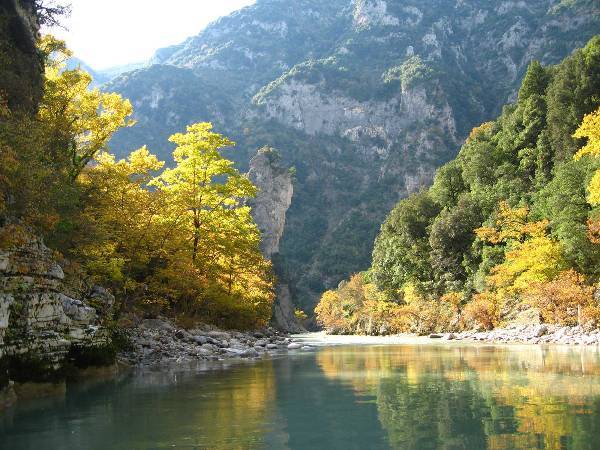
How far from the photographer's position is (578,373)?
13914mm

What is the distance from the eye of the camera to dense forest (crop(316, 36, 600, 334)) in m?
37.8

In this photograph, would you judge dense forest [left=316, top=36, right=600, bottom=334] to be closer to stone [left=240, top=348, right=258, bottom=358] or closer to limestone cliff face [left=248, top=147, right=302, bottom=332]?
limestone cliff face [left=248, top=147, right=302, bottom=332]

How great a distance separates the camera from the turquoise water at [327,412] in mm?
7538

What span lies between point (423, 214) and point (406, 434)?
64300 mm

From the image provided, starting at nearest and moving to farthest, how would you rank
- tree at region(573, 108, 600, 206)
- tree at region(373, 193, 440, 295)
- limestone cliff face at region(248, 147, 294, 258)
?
tree at region(573, 108, 600, 206) → tree at region(373, 193, 440, 295) → limestone cliff face at region(248, 147, 294, 258)

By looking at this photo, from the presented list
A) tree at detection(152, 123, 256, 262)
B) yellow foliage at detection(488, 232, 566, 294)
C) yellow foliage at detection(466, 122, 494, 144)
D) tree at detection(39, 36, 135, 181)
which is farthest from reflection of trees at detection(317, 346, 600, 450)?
yellow foliage at detection(466, 122, 494, 144)

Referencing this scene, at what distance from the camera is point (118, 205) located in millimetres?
23047

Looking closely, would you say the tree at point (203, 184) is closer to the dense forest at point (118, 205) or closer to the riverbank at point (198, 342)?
the dense forest at point (118, 205)

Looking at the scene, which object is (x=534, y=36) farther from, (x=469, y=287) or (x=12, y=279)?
(x=12, y=279)

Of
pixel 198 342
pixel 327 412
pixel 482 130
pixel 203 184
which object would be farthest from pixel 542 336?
pixel 482 130

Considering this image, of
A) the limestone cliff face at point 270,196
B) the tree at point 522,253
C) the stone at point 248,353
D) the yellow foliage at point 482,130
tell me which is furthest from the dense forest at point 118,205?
the limestone cliff face at point 270,196

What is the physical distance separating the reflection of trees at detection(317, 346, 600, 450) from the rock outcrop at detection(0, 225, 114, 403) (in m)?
7.02

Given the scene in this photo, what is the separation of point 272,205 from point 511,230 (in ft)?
183

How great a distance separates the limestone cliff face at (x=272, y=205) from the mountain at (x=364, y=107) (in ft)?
115
